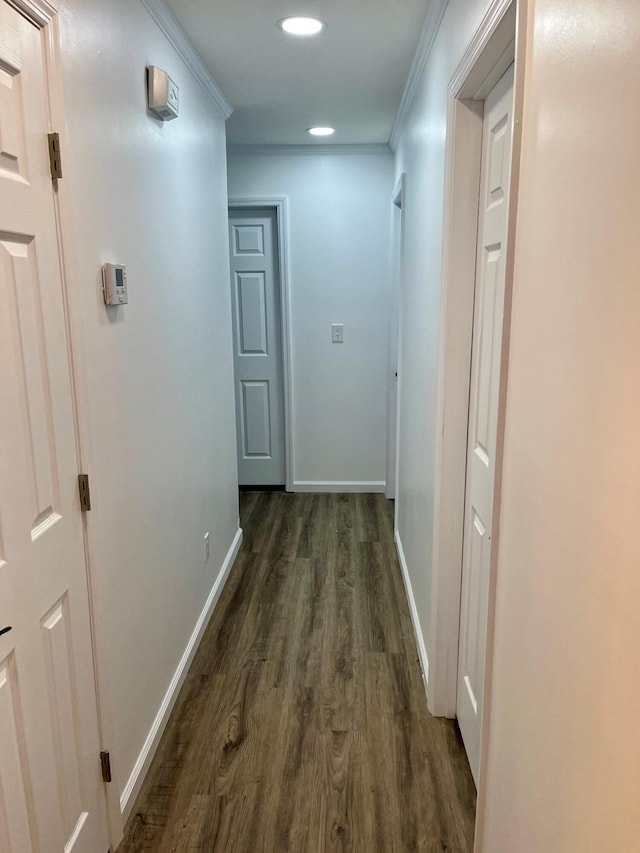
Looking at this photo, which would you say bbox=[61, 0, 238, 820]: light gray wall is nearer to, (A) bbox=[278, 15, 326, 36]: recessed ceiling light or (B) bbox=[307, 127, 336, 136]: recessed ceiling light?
(A) bbox=[278, 15, 326, 36]: recessed ceiling light

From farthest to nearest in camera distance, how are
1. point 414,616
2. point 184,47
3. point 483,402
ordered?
1. point 414,616
2. point 184,47
3. point 483,402

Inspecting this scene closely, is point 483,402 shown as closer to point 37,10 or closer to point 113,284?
point 113,284

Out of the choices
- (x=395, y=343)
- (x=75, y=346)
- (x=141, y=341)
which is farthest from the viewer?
(x=395, y=343)

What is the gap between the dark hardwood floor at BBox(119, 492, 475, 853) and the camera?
5.79ft

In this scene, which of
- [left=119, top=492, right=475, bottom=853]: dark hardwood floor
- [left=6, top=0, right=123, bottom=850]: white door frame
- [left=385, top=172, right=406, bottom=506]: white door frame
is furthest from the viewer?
[left=385, top=172, right=406, bottom=506]: white door frame

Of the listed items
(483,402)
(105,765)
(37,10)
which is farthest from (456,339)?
(105,765)

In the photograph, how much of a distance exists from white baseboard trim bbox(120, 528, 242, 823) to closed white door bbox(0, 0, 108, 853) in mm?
335

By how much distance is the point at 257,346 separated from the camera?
456cm

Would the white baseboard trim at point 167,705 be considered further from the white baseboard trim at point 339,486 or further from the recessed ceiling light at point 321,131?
the recessed ceiling light at point 321,131

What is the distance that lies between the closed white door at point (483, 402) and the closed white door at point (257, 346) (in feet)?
9.11

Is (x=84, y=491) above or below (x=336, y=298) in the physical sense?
below

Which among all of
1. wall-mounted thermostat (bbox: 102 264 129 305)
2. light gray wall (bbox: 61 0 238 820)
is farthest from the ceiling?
wall-mounted thermostat (bbox: 102 264 129 305)

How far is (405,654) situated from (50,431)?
1.88m

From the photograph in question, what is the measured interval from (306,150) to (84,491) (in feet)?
11.0
